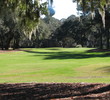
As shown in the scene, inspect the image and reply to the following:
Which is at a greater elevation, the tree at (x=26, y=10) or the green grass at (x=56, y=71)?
the tree at (x=26, y=10)

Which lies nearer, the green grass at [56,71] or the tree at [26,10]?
the tree at [26,10]

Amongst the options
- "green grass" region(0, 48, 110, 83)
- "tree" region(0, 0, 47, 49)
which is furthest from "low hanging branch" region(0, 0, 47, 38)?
"green grass" region(0, 48, 110, 83)

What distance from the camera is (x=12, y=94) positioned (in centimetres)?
780

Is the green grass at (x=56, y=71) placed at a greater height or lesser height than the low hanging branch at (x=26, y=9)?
lesser

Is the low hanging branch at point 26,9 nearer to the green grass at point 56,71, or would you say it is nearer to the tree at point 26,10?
the tree at point 26,10

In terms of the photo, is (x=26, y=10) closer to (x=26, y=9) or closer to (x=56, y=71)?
(x=26, y=9)

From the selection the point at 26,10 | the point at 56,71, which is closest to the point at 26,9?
the point at 26,10

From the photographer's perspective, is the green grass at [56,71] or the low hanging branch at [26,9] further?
the green grass at [56,71]

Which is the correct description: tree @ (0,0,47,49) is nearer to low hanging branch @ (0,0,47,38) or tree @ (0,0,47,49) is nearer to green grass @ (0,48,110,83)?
low hanging branch @ (0,0,47,38)

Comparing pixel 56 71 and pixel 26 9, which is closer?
pixel 26 9

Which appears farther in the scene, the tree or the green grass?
the green grass

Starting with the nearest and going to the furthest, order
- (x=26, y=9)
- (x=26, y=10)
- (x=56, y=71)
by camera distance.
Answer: (x=26, y=9), (x=26, y=10), (x=56, y=71)

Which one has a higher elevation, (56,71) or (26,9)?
(26,9)

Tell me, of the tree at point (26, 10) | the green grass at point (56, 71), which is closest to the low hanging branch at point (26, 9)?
the tree at point (26, 10)
